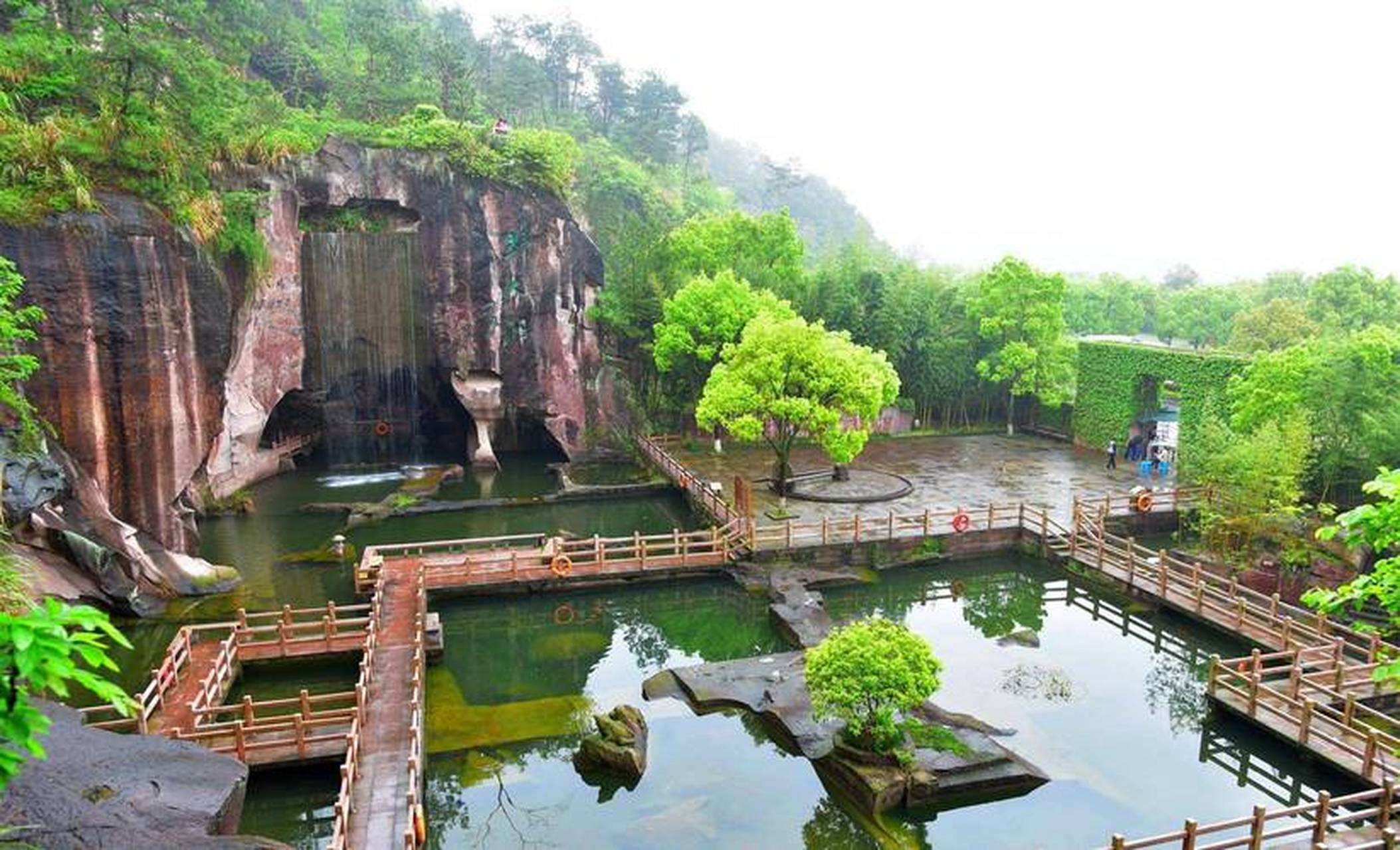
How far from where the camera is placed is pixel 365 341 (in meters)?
32.3

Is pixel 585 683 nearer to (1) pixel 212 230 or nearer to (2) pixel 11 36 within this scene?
(1) pixel 212 230

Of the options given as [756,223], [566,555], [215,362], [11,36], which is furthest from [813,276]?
[11,36]

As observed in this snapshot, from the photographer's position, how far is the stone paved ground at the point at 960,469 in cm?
2750

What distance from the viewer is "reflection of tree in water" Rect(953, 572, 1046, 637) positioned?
20.8m

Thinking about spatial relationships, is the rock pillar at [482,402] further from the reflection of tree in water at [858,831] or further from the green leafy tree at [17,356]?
the reflection of tree in water at [858,831]

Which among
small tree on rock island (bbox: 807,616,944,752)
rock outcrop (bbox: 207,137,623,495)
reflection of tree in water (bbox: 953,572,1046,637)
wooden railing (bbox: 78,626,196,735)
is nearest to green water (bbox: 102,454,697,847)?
wooden railing (bbox: 78,626,196,735)

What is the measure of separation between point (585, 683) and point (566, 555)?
465 cm

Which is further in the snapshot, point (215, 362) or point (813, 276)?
point (813, 276)

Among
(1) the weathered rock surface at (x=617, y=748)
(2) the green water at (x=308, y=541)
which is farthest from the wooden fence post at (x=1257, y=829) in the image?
(2) the green water at (x=308, y=541)

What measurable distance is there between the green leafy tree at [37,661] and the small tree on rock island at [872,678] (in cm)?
1031

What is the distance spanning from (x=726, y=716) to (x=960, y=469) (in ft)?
60.0

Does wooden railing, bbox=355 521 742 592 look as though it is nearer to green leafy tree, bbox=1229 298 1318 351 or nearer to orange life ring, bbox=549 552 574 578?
orange life ring, bbox=549 552 574 578

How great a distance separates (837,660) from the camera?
45.2ft

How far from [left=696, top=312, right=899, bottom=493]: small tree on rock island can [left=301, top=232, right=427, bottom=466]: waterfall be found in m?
12.2
